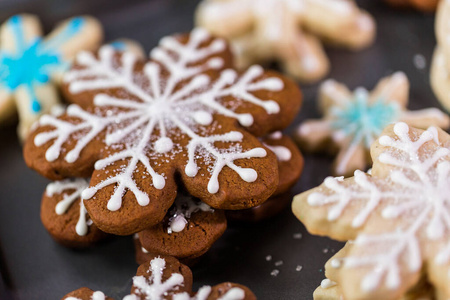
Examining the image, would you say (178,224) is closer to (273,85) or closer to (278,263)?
(278,263)

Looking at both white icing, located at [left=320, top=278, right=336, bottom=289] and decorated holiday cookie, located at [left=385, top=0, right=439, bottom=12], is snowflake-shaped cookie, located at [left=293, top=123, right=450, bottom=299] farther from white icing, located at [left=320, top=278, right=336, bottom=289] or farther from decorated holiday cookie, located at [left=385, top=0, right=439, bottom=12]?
decorated holiday cookie, located at [left=385, top=0, right=439, bottom=12]

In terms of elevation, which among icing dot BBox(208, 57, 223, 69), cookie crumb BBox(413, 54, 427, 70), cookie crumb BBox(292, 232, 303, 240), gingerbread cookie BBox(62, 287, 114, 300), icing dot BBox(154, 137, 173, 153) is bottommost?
cookie crumb BBox(292, 232, 303, 240)

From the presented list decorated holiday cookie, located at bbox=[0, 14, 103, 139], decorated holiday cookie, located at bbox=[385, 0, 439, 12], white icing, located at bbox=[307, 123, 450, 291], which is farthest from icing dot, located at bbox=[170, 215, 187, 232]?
decorated holiday cookie, located at bbox=[385, 0, 439, 12]

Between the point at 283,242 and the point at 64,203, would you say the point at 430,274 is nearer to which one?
the point at 283,242

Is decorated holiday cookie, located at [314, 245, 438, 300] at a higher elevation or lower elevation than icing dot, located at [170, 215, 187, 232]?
lower

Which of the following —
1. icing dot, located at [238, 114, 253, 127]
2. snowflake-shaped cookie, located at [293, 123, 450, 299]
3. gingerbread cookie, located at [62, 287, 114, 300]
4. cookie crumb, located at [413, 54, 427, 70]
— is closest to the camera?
snowflake-shaped cookie, located at [293, 123, 450, 299]

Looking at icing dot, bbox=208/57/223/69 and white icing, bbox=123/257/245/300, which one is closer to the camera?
white icing, bbox=123/257/245/300

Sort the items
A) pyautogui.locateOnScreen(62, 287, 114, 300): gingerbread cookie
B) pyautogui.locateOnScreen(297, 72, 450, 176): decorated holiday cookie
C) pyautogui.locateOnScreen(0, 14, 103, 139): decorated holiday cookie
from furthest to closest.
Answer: pyautogui.locateOnScreen(0, 14, 103, 139): decorated holiday cookie
pyautogui.locateOnScreen(297, 72, 450, 176): decorated holiday cookie
pyautogui.locateOnScreen(62, 287, 114, 300): gingerbread cookie
